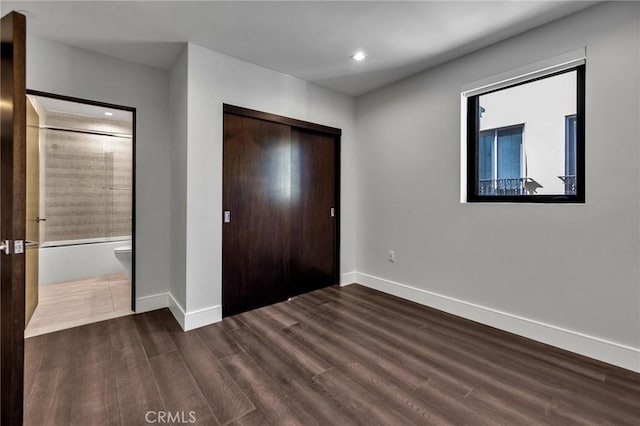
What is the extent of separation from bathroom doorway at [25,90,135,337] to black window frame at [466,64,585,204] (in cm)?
376

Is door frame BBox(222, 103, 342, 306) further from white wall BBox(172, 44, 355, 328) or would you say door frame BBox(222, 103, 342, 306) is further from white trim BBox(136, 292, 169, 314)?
white trim BBox(136, 292, 169, 314)

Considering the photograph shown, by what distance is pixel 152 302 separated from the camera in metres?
2.96

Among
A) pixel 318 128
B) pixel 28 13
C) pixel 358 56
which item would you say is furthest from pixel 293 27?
pixel 28 13

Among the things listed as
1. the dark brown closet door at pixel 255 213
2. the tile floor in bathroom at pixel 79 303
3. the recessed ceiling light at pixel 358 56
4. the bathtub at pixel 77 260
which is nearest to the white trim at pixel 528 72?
the recessed ceiling light at pixel 358 56

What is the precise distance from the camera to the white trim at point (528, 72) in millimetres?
2133

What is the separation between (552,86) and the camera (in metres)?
2.36

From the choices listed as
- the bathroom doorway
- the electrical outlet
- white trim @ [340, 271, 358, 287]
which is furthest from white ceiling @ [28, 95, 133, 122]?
the electrical outlet

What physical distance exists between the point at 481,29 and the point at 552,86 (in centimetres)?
75

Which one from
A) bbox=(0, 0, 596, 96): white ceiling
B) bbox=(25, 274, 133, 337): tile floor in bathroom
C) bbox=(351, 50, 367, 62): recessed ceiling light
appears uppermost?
bbox=(351, 50, 367, 62): recessed ceiling light

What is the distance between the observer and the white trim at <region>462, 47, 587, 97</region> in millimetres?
2133

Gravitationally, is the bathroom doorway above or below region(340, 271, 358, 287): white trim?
above

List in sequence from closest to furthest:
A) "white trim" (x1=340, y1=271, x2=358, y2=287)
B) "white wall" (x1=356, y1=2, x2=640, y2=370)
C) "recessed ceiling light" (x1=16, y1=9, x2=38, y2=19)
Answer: "white wall" (x1=356, y1=2, x2=640, y2=370)
"recessed ceiling light" (x1=16, y1=9, x2=38, y2=19)
"white trim" (x1=340, y1=271, x2=358, y2=287)

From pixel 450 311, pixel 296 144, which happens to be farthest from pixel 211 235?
pixel 450 311

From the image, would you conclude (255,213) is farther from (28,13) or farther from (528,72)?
(528,72)
